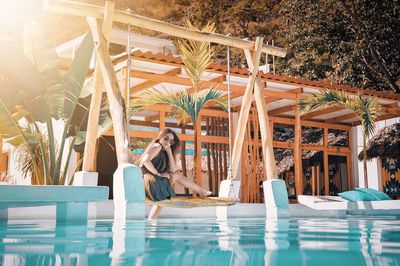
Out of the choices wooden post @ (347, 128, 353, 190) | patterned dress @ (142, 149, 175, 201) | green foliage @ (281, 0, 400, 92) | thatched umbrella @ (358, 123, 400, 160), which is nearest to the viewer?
patterned dress @ (142, 149, 175, 201)

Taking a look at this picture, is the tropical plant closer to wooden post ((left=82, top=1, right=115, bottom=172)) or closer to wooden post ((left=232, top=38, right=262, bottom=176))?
wooden post ((left=82, top=1, right=115, bottom=172))

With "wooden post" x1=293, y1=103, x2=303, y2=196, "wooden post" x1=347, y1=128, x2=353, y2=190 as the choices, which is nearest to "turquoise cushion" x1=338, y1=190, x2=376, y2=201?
"wooden post" x1=293, y1=103, x2=303, y2=196

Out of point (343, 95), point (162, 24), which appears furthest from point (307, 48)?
point (162, 24)

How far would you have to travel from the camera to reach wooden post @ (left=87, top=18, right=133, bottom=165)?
6.68 m

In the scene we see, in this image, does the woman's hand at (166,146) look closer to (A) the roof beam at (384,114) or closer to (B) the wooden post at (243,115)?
(B) the wooden post at (243,115)

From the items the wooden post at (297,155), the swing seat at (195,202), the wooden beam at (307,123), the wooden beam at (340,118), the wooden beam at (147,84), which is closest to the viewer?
the swing seat at (195,202)

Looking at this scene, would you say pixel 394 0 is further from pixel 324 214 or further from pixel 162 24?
pixel 162 24

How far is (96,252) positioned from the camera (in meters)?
2.80

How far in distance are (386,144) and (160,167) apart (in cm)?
987

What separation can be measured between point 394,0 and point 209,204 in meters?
17.2

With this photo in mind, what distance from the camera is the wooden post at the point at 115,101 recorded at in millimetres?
6684

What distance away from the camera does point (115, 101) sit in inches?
267

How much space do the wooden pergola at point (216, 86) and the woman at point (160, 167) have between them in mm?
977

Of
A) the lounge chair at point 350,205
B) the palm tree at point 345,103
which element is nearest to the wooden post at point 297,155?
the palm tree at point 345,103
